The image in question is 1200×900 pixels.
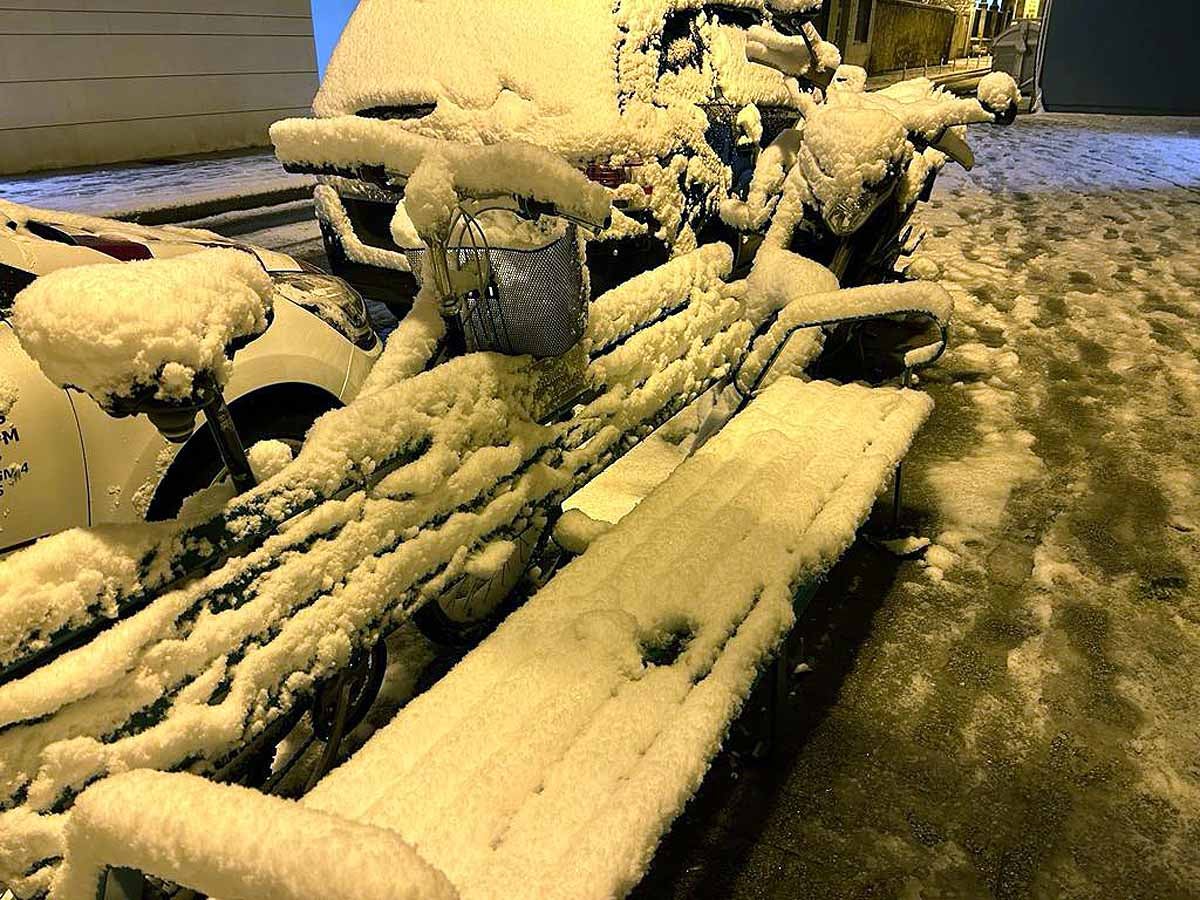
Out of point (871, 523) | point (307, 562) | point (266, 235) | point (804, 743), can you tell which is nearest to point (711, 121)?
point (871, 523)

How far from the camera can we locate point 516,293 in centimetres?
206

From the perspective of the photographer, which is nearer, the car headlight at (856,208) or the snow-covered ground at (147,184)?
the car headlight at (856,208)

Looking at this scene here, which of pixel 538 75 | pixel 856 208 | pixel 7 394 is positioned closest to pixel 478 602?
pixel 7 394

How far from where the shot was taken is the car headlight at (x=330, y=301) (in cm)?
281

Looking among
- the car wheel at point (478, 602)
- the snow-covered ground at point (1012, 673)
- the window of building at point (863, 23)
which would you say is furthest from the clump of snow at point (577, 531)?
the window of building at point (863, 23)

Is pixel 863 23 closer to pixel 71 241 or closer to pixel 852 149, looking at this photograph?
pixel 852 149

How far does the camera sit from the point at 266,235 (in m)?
7.98

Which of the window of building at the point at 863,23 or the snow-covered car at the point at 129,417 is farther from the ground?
the window of building at the point at 863,23

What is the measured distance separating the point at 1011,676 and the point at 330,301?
2.46 m

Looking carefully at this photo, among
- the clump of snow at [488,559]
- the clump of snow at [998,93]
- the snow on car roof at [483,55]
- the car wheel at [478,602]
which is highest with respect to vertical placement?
the snow on car roof at [483,55]

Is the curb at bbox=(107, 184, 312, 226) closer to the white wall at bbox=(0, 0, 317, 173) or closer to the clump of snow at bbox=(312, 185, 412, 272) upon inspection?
the clump of snow at bbox=(312, 185, 412, 272)

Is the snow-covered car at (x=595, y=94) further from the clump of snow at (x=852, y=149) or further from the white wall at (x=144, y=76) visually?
the white wall at (x=144, y=76)

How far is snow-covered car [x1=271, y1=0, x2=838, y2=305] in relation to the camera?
12.7ft

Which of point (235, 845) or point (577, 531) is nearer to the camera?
point (235, 845)
